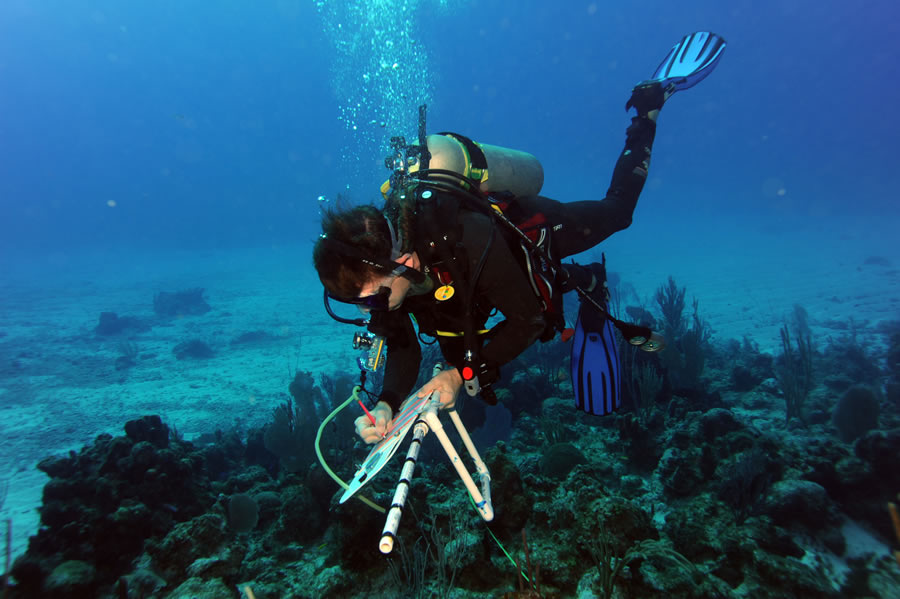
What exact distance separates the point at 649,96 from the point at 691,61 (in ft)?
3.39

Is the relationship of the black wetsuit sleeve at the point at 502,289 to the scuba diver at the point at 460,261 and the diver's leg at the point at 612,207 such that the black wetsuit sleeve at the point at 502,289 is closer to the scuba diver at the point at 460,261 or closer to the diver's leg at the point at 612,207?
the scuba diver at the point at 460,261

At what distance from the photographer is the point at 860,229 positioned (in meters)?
50.4

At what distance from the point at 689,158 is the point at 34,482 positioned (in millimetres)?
137563

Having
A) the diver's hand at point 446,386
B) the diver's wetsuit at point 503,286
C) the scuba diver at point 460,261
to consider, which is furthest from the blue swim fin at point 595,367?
the diver's hand at point 446,386

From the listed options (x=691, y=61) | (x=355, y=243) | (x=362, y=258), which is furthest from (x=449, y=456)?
(x=691, y=61)

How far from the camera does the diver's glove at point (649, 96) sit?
172 inches

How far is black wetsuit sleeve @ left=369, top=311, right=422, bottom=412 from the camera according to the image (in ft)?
9.81

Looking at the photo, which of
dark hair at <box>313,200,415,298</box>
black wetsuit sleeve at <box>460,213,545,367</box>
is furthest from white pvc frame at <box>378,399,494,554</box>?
dark hair at <box>313,200,415,298</box>

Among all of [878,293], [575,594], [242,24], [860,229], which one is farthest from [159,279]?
[242,24]

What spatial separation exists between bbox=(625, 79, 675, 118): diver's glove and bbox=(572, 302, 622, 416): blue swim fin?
2.31 metres

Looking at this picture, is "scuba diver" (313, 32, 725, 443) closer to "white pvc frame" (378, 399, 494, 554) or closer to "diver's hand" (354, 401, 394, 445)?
"diver's hand" (354, 401, 394, 445)

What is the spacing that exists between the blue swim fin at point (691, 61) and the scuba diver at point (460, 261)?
1.22 metres

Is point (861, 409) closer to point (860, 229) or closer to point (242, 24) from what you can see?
point (860, 229)

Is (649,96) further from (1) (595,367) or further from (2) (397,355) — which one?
(2) (397,355)
